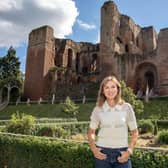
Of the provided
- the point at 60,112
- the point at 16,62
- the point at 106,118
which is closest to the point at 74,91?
the point at 60,112

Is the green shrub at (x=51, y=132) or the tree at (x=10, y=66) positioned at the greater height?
the tree at (x=10, y=66)

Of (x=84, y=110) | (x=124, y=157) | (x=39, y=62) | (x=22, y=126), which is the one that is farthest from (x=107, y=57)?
(x=124, y=157)

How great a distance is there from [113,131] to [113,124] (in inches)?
3.5

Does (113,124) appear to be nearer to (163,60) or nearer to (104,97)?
(104,97)

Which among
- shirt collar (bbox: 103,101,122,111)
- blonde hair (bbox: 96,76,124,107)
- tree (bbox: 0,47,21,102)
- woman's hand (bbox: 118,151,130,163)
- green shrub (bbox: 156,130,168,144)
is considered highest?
tree (bbox: 0,47,21,102)

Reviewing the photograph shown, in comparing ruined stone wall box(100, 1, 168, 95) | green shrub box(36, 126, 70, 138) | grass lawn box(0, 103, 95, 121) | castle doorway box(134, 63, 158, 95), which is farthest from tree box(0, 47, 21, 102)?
green shrub box(36, 126, 70, 138)

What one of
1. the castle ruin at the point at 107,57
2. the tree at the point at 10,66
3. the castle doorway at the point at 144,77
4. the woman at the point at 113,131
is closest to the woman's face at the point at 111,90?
the woman at the point at 113,131

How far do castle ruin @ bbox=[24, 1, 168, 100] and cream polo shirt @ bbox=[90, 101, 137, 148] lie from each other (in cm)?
3062

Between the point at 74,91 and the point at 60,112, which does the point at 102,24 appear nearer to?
the point at 74,91

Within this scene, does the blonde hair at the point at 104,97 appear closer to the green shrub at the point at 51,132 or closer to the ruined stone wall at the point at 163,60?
the green shrub at the point at 51,132

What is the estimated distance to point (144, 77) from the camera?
37.1 metres

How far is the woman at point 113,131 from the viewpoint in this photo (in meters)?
3.44

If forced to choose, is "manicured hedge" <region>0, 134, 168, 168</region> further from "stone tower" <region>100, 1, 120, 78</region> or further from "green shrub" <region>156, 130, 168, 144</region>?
"stone tower" <region>100, 1, 120, 78</region>

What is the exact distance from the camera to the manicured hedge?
476 centimetres
